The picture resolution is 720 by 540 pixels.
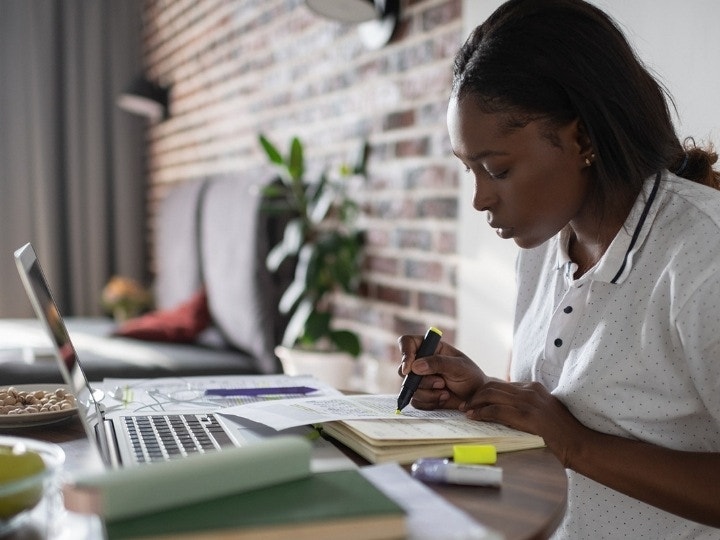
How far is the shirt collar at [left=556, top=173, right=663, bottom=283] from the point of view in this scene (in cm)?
107

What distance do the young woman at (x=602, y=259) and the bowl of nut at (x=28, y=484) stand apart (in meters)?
0.51

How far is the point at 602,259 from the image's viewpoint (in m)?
1.10

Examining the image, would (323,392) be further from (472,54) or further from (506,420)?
(472,54)

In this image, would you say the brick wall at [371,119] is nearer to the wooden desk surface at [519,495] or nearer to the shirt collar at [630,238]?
the shirt collar at [630,238]

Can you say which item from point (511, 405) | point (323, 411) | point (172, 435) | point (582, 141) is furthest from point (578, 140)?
point (172, 435)

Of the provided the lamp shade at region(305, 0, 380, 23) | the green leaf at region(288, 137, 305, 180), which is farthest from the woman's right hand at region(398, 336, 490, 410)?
the green leaf at region(288, 137, 305, 180)

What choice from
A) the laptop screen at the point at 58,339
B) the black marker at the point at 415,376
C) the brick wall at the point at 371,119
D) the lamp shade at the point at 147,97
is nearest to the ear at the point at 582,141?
the black marker at the point at 415,376

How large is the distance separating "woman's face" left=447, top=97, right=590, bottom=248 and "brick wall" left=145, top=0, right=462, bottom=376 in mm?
1037

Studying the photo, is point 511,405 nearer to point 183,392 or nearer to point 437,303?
point 183,392

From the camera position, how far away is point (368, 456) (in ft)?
2.91

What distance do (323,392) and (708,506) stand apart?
1.83ft

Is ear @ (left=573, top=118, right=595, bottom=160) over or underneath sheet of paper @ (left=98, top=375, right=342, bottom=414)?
over

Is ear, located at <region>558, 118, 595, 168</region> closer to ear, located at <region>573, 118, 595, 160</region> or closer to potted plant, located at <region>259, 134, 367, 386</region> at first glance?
ear, located at <region>573, 118, 595, 160</region>

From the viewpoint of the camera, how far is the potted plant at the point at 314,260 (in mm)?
2539
